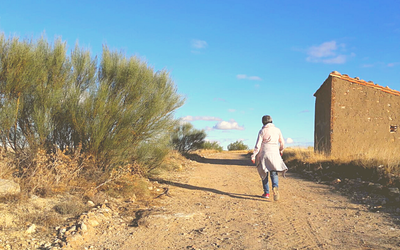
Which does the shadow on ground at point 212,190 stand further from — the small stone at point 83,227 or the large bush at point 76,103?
the small stone at point 83,227

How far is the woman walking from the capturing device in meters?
7.35

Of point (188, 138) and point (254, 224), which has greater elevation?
point (188, 138)

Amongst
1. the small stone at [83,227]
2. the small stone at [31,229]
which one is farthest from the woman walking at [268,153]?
the small stone at [31,229]

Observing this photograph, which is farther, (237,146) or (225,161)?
(237,146)

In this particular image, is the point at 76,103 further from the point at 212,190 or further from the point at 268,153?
the point at 268,153

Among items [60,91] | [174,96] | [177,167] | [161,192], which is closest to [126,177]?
[161,192]

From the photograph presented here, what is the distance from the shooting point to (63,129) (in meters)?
8.16

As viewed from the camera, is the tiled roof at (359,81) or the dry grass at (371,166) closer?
the dry grass at (371,166)

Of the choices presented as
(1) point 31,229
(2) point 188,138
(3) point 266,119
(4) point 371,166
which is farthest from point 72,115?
(2) point 188,138

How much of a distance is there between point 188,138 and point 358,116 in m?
13.5

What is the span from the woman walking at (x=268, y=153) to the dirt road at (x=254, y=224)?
1.79ft

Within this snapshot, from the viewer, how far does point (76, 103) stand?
779 centimetres

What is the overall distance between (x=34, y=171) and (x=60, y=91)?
7.22ft

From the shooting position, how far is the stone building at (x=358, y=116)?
1420 centimetres
